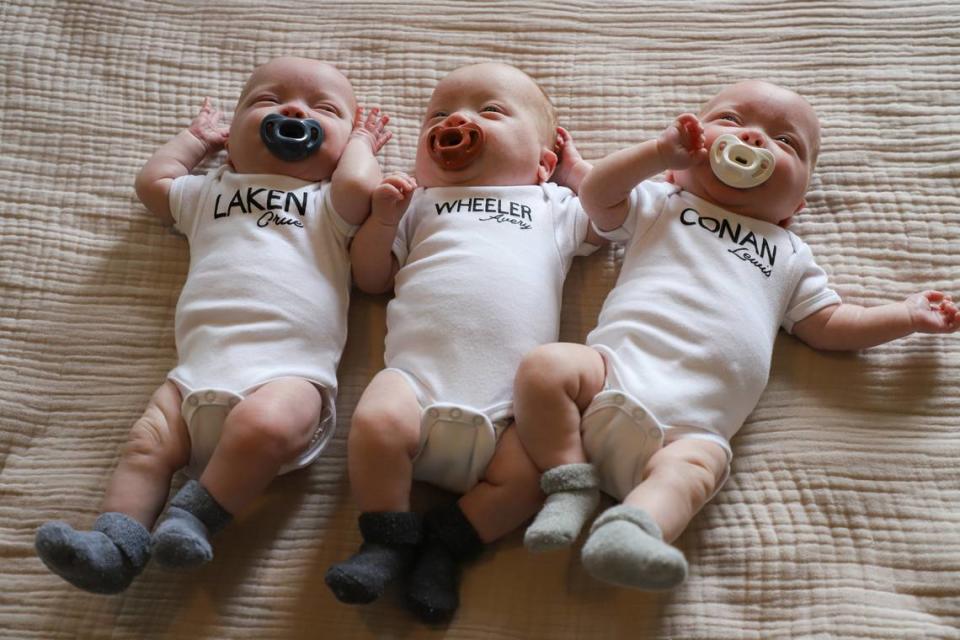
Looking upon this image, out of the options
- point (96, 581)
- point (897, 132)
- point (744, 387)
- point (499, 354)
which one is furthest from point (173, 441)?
point (897, 132)

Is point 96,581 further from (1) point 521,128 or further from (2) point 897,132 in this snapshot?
(2) point 897,132

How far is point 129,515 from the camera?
43.9 inches

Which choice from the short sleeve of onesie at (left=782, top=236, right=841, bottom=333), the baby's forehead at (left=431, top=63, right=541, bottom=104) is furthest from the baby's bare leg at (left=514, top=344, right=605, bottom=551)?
the baby's forehead at (left=431, top=63, right=541, bottom=104)

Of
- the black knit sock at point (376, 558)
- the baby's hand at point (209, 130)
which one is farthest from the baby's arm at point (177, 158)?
the black knit sock at point (376, 558)

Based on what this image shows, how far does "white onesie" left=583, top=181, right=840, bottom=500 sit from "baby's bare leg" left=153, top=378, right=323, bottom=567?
1.31ft

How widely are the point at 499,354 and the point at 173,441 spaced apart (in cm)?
46

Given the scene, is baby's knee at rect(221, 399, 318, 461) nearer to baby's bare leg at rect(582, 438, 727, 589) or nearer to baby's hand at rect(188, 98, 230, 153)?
baby's bare leg at rect(582, 438, 727, 589)

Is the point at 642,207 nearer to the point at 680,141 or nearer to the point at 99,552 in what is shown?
the point at 680,141

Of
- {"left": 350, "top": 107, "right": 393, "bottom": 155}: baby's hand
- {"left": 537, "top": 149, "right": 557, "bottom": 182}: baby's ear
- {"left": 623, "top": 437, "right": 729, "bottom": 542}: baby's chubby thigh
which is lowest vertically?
{"left": 623, "top": 437, "right": 729, "bottom": 542}: baby's chubby thigh

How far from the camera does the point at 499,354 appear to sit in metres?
1.20

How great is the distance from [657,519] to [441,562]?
0.96 feet

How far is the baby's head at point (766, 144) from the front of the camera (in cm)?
128

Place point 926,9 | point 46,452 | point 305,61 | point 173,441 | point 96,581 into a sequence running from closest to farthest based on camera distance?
point 96,581
point 173,441
point 46,452
point 305,61
point 926,9

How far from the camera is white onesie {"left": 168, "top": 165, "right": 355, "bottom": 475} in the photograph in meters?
1.19
